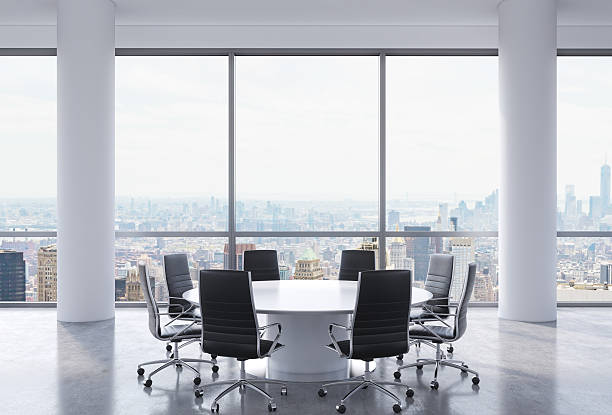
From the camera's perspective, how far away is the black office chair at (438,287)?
5.69m

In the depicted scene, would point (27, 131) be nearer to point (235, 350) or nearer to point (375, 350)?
point (235, 350)

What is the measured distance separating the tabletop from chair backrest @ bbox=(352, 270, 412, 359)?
0.71 feet

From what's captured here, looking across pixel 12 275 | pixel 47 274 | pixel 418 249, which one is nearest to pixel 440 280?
pixel 418 249

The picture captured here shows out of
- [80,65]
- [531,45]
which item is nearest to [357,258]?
[531,45]

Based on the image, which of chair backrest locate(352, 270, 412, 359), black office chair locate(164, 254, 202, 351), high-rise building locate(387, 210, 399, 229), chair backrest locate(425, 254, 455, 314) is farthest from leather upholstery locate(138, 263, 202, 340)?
high-rise building locate(387, 210, 399, 229)

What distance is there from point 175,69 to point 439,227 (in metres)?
4.82

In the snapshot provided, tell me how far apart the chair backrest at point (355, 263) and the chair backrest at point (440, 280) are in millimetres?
782

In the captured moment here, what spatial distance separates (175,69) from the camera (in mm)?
9172

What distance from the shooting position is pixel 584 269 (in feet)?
29.7

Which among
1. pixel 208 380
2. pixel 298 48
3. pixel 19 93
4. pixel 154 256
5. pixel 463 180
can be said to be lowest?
pixel 208 380

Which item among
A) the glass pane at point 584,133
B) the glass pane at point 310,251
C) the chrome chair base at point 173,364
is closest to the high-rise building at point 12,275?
the glass pane at point 310,251

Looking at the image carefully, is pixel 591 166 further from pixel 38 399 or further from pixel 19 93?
pixel 19 93

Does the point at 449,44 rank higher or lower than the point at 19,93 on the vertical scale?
higher

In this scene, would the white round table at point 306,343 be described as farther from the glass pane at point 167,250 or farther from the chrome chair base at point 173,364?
the glass pane at point 167,250
